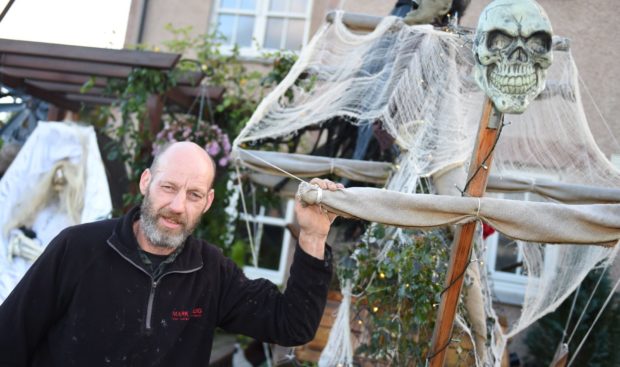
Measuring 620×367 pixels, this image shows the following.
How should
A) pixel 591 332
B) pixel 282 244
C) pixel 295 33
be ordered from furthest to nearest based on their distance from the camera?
pixel 295 33
pixel 282 244
pixel 591 332

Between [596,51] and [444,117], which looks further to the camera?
[596,51]

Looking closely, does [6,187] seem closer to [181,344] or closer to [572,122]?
[181,344]

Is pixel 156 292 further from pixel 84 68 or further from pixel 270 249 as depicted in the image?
pixel 270 249

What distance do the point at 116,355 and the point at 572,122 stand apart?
3.61 metres

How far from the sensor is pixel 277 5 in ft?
28.2

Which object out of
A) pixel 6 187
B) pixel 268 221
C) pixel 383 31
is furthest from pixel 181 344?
pixel 268 221

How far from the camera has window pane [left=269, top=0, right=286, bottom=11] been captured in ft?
28.1

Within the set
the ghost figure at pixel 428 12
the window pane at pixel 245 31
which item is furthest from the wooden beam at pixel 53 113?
the ghost figure at pixel 428 12

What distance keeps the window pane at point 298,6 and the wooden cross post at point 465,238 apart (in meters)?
6.31

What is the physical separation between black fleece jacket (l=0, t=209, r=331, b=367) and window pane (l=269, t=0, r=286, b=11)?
679 centimetres

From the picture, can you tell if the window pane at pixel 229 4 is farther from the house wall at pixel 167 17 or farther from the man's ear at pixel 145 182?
the man's ear at pixel 145 182

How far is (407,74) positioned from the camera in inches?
170

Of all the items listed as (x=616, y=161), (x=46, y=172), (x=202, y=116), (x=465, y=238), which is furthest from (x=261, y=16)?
(x=465, y=238)

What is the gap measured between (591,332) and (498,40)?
13.0ft
